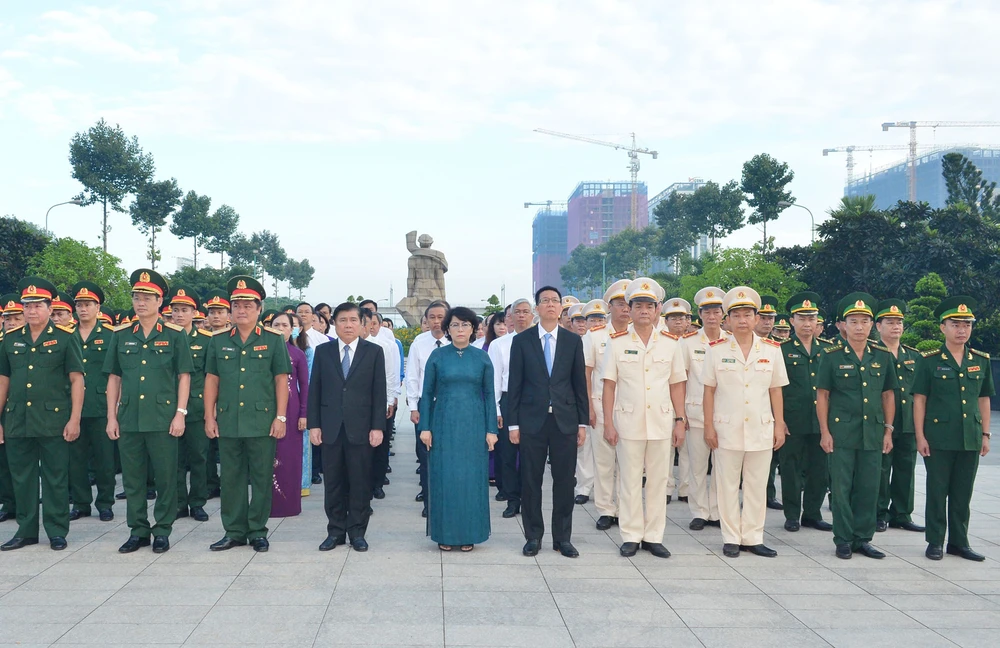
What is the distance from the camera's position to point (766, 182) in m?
37.3

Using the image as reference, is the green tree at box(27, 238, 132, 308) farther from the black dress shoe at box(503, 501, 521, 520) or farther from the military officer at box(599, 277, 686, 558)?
the military officer at box(599, 277, 686, 558)

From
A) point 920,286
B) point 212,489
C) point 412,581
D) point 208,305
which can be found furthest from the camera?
point 920,286

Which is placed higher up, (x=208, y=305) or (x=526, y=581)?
(x=208, y=305)

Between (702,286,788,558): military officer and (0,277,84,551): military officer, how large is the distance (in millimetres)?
5165

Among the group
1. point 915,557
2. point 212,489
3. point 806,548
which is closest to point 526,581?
point 806,548

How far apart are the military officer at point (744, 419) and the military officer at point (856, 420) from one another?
463 millimetres

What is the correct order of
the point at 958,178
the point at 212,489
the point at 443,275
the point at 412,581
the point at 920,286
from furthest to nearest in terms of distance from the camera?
the point at 958,178
the point at 443,275
the point at 920,286
the point at 212,489
the point at 412,581

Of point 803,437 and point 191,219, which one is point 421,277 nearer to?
point 803,437

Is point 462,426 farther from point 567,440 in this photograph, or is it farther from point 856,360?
point 856,360

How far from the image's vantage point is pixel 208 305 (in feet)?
22.4

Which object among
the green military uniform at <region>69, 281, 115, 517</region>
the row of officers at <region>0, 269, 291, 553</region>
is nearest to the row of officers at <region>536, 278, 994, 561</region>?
the row of officers at <region>0, 269, 291, 553</region>

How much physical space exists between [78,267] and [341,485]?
2708 centimetres

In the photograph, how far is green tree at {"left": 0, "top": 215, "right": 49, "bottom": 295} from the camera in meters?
29.4

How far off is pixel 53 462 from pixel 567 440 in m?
4.11
